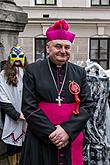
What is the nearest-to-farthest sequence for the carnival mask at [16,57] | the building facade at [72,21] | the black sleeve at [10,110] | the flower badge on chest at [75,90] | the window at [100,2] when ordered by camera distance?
1. the flower badge on chest at [75,90]
2. the black sleeve at [10,110]
3. the carnival mask at [16,57]
4. the building facade at [72,21]
5. the window at [100,2]

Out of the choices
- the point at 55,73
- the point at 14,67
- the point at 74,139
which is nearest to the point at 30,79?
the point at 55,73

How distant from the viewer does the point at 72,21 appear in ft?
51.6

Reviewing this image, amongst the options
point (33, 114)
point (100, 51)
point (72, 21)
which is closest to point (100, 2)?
point (72, 21)

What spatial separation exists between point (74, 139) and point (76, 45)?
13.5 meters

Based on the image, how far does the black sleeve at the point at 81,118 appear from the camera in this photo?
2.56m

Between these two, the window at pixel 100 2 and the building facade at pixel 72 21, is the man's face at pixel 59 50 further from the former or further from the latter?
the window at pixel 100 2

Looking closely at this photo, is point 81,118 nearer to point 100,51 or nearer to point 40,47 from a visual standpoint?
point 40,47

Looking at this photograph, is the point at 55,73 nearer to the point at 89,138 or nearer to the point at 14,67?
the point at 14,67

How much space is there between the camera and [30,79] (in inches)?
104

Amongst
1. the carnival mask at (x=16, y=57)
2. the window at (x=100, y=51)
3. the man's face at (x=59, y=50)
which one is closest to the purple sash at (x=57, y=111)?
the man's face at (x=59, y=50)

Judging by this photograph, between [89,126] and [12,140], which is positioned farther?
→ [89,126]

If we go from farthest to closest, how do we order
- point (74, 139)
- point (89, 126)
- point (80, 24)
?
1. point (80, 24)
2. point (89, 126)
3. point (74, 139)

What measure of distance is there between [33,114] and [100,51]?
47.3 ft

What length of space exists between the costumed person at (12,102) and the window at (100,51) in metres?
13.1
